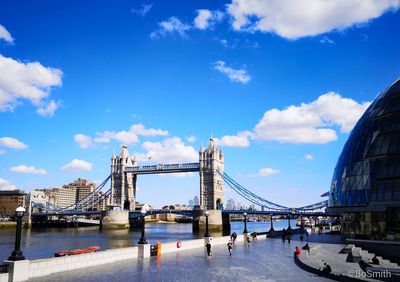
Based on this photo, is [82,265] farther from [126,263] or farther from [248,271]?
[248,271]

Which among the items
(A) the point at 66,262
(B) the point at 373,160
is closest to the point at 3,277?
(A) the point at 66,262

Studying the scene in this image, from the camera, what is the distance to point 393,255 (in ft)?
101

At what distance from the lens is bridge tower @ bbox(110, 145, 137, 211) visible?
147500 millimetres

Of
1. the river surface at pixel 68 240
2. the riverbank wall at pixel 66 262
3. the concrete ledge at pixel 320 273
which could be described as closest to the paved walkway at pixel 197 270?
the concrete ledge at pixel 320 273

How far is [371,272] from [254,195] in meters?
119

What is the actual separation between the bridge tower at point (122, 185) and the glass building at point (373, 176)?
113747 mm

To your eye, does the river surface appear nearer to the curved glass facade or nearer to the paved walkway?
the paved walkway

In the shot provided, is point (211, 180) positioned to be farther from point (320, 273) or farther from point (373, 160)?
point (320, 273)

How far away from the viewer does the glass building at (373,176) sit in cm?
3222

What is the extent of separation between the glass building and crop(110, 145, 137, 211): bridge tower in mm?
113747

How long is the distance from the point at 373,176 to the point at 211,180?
94250 millimetres

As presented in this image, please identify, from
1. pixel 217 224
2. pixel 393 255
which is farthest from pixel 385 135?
pixel 217 224

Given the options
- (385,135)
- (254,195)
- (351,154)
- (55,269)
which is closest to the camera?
(55,269)

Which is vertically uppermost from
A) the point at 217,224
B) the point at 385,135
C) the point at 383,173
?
the point at 385,135
